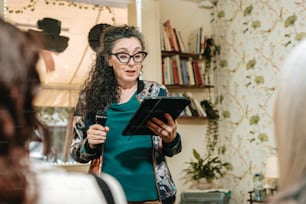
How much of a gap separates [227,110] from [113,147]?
168 centimetres

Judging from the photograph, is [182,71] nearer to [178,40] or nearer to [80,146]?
[178,40]

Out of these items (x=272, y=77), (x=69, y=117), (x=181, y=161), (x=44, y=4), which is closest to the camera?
(x=69, y=117)

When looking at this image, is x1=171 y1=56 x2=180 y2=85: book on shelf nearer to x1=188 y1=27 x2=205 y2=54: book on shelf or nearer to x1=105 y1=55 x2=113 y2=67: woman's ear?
x1=188 y1=27 x2=205 y2=54: book on shelf

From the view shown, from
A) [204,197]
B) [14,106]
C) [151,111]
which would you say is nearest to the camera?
[14,106]

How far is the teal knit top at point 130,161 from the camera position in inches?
40.6

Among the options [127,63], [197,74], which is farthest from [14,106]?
[197,74]

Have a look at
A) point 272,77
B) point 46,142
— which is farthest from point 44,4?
point 46,142

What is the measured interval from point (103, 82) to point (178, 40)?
146cm

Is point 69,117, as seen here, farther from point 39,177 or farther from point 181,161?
point 181,161

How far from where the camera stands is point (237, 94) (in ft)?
8.45

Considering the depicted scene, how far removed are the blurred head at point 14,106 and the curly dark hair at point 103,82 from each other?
0.67 meters

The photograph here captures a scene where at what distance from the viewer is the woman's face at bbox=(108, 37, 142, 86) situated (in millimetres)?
1135

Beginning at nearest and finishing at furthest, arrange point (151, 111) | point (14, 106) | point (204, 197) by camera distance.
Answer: point (14, 106), point (151, 111), point (204, 197)

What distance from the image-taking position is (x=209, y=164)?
2525 millimetres
